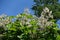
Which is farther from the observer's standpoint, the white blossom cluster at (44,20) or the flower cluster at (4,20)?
the flower cluster at (4,20)

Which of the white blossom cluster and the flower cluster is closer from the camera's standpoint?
the white blossom cluster

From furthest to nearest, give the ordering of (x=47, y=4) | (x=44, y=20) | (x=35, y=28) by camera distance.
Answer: (x=47, y=4) → (x=35, y=28) → (x=44, y=20)

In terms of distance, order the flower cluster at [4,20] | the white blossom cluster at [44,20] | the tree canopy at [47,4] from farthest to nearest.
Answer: the tree canopy at [47,4], the flower cluster at [4,20], the white blossom cluster at [44,20]

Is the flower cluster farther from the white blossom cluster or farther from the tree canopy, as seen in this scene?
the tree canopy

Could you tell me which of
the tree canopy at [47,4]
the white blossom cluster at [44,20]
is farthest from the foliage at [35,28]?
the tree canopy at [47,4]

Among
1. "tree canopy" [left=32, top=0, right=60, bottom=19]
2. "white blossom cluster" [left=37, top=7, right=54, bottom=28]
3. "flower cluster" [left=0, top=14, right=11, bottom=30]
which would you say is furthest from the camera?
"tree canopy" [left=32, top=0, right=60, bottom=19]

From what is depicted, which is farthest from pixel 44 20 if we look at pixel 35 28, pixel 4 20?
pixel 4 20

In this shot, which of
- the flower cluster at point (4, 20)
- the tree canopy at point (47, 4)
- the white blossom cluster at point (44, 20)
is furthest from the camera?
the tree canopy at point (47, 4)

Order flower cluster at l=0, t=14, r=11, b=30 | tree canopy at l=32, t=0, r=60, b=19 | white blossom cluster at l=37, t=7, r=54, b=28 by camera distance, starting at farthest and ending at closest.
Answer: tree canopy at l=32, t=0, r=60, b=19 → flower cluster at l=0, t=14, r=11, b=30 → white blossom cluster at l=37, t=7, r=54, b=28

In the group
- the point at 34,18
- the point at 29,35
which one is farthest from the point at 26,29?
the point at 34,18

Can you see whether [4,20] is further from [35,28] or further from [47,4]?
[47,4]

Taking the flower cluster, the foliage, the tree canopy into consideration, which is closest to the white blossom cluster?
the foliage

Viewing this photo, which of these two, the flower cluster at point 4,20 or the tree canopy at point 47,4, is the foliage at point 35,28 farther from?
the tree canopy at point 47,4

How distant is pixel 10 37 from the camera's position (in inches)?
126
